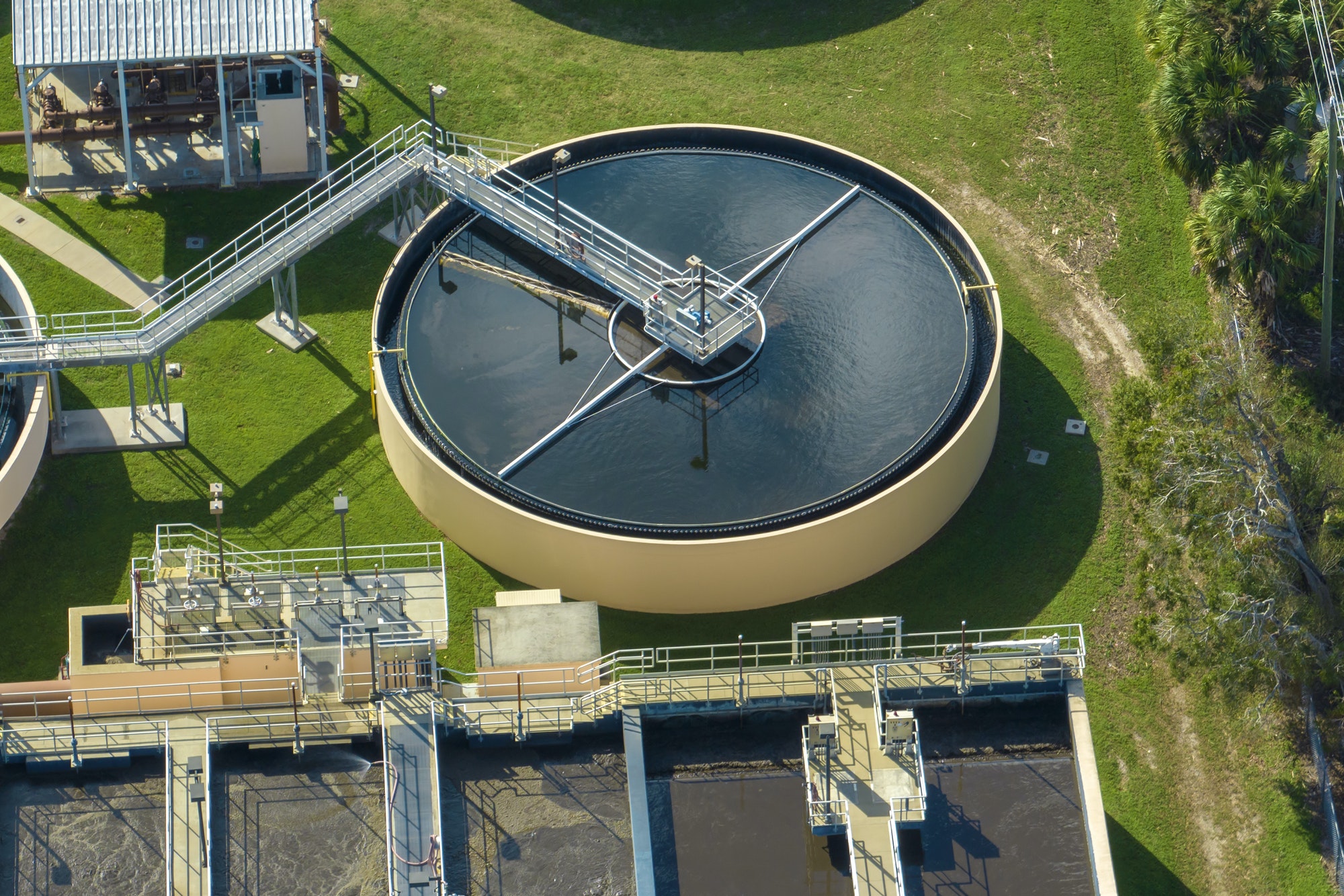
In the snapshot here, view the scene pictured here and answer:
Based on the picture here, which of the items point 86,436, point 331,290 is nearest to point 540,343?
point 331,290

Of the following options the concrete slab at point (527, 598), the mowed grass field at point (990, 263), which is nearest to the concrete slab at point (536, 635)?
the concrete slab at point (527, 598)

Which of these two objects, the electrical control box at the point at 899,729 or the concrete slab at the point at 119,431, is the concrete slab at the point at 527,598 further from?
the concrete slab at the point at 119,431

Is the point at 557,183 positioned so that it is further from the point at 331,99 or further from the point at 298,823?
the point at 298,823

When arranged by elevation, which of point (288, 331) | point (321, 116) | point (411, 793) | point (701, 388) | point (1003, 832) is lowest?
point (1003, 832)

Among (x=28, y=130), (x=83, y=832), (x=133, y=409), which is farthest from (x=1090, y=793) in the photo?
(x=28, y=130)

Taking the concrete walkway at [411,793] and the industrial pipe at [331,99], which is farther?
the industrial pipe at [331,99]
